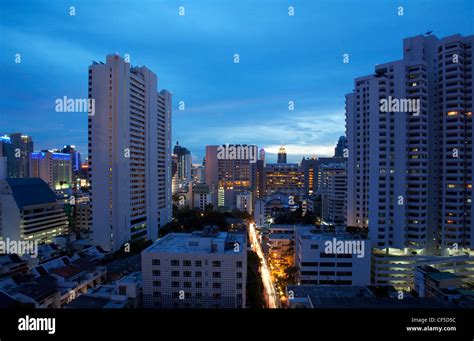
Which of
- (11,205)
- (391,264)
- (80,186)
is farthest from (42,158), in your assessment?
(391,264)

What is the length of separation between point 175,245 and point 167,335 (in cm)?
576

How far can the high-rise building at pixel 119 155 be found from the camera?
11742 mm

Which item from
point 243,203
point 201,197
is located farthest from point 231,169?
point 243,203

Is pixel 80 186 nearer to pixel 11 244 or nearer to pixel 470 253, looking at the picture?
pixel 11 244

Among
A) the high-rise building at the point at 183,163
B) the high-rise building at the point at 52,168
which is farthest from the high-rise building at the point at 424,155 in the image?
the high-rise building at the point at 183,163

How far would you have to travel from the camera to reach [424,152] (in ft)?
33.0

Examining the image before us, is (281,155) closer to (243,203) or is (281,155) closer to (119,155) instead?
(243,203)

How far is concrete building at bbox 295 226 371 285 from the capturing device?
8398mm

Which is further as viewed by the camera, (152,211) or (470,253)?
(152,211)

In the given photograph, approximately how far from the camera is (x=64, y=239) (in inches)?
510

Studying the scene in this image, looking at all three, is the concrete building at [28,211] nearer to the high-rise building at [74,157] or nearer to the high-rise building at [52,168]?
the high-rise building at [52,168]

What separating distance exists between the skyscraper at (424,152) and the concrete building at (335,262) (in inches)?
91.0

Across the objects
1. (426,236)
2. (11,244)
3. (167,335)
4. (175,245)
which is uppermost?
(167,335)

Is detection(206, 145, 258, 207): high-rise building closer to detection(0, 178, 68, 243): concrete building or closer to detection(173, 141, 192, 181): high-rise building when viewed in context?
detection(173, 141, 192, 181): high-rise building
